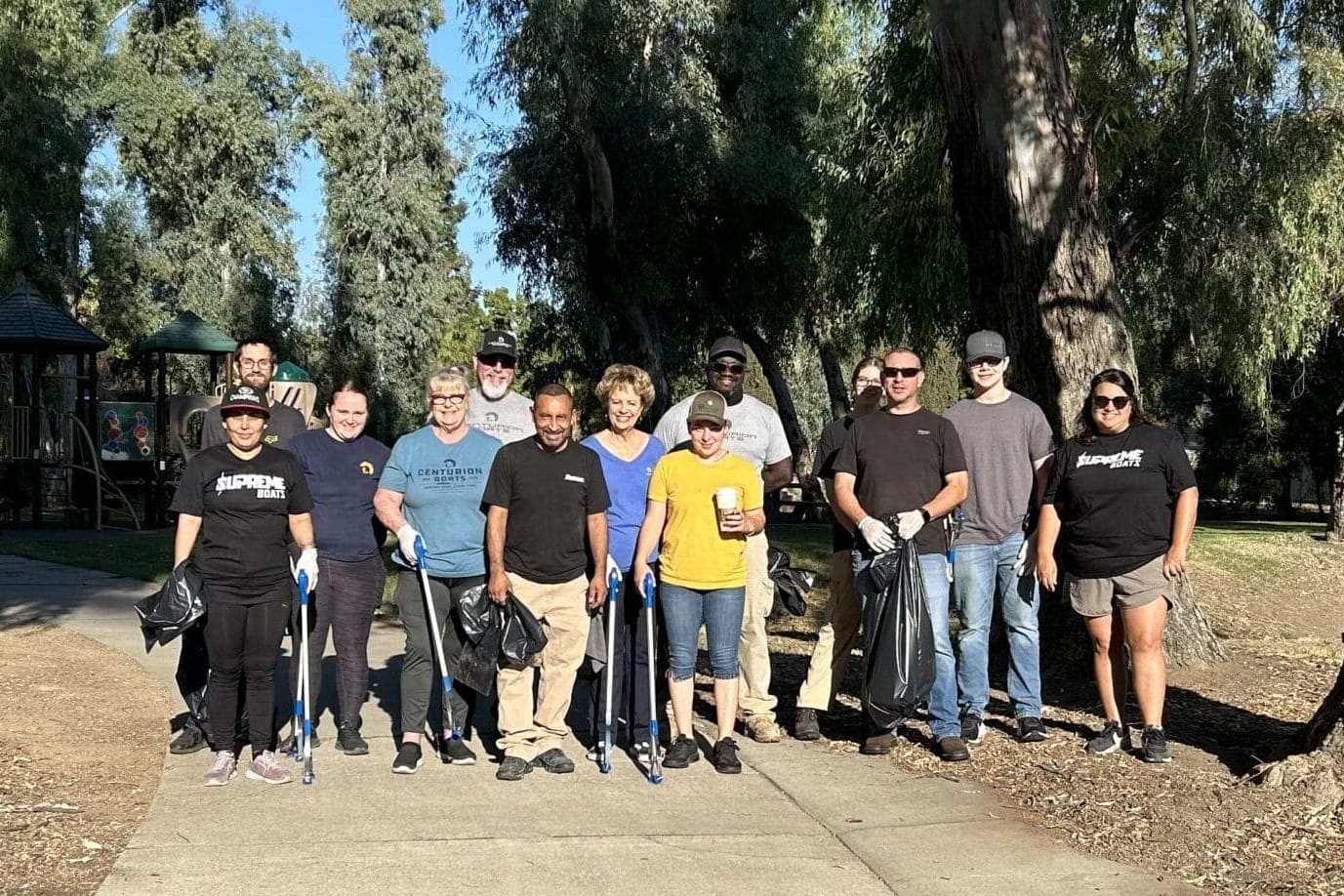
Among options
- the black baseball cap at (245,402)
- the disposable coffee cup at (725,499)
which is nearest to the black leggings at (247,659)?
the black baseball cap at (245,402)

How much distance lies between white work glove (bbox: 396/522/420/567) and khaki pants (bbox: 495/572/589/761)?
46 centimetres

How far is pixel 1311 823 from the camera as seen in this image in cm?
556

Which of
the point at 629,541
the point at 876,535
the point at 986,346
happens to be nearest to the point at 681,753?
the point at 629,541

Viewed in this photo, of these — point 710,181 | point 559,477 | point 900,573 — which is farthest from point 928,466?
point 710,181

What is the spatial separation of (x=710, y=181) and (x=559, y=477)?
19475 mm

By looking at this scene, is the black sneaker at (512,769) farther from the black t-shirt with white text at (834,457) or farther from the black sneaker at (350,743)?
the black t-shirt with white text at (834,457)

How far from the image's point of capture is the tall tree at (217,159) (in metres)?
37.6

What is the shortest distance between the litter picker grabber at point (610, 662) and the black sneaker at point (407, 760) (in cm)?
84

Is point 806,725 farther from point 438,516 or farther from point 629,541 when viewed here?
point 438,516

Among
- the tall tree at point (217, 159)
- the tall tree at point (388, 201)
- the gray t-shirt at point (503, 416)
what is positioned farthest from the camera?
the tall tree at point (388, 201)

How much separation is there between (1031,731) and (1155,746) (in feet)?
2.16

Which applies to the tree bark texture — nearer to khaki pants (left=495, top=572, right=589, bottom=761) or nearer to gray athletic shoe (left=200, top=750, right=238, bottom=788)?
khaki pants (left=495, top=572, right=589, bottom=761)

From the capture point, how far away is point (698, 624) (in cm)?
680

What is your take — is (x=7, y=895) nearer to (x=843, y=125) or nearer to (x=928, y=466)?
(x=928, y=466)
